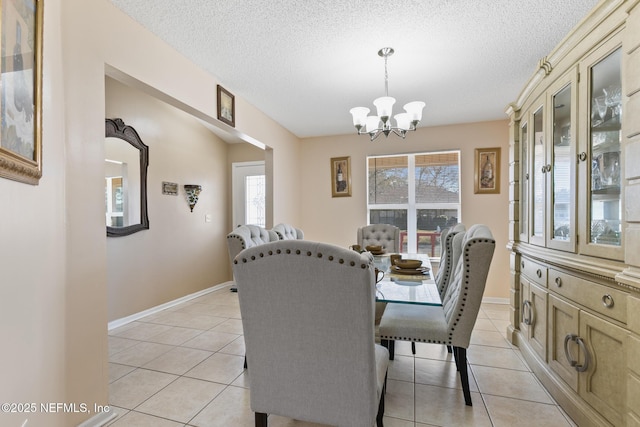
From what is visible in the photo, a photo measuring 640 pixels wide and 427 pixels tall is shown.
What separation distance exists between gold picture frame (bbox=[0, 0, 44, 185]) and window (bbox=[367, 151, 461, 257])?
390 centimetres

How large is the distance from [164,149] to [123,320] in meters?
2.09

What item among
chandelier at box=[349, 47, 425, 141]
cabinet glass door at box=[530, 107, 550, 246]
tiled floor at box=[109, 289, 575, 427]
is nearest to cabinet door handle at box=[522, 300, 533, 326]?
tiled floor at box=[109, 289, 575, 427]

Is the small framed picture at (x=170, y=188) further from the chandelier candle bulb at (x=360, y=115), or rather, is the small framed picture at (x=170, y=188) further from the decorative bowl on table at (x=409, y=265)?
the decorative bowl on table at (x=409, y=265)

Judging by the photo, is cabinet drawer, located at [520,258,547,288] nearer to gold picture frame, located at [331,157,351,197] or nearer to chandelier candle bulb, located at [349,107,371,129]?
chandelier candle bulb, located at [349,107,371,129]

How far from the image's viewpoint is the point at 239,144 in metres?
5.15

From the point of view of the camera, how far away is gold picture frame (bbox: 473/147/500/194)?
4.06 m

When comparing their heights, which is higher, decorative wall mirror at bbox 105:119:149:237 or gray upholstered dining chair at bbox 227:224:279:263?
decorative wall mirror at bbox 105:119:149:237

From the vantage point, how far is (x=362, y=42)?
2225 mm

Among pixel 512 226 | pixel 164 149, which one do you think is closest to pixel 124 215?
pixel 164 149

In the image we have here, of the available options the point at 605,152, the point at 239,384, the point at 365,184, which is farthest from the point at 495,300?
the point at 239,384

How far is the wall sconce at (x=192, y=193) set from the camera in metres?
4.24

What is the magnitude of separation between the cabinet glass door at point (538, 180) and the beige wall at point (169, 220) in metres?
3.91

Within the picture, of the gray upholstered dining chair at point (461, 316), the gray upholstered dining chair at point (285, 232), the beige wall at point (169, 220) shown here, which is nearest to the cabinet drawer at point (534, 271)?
the gray upholstered dining chair at point (461, 316)

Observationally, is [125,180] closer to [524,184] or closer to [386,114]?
[386,114]
